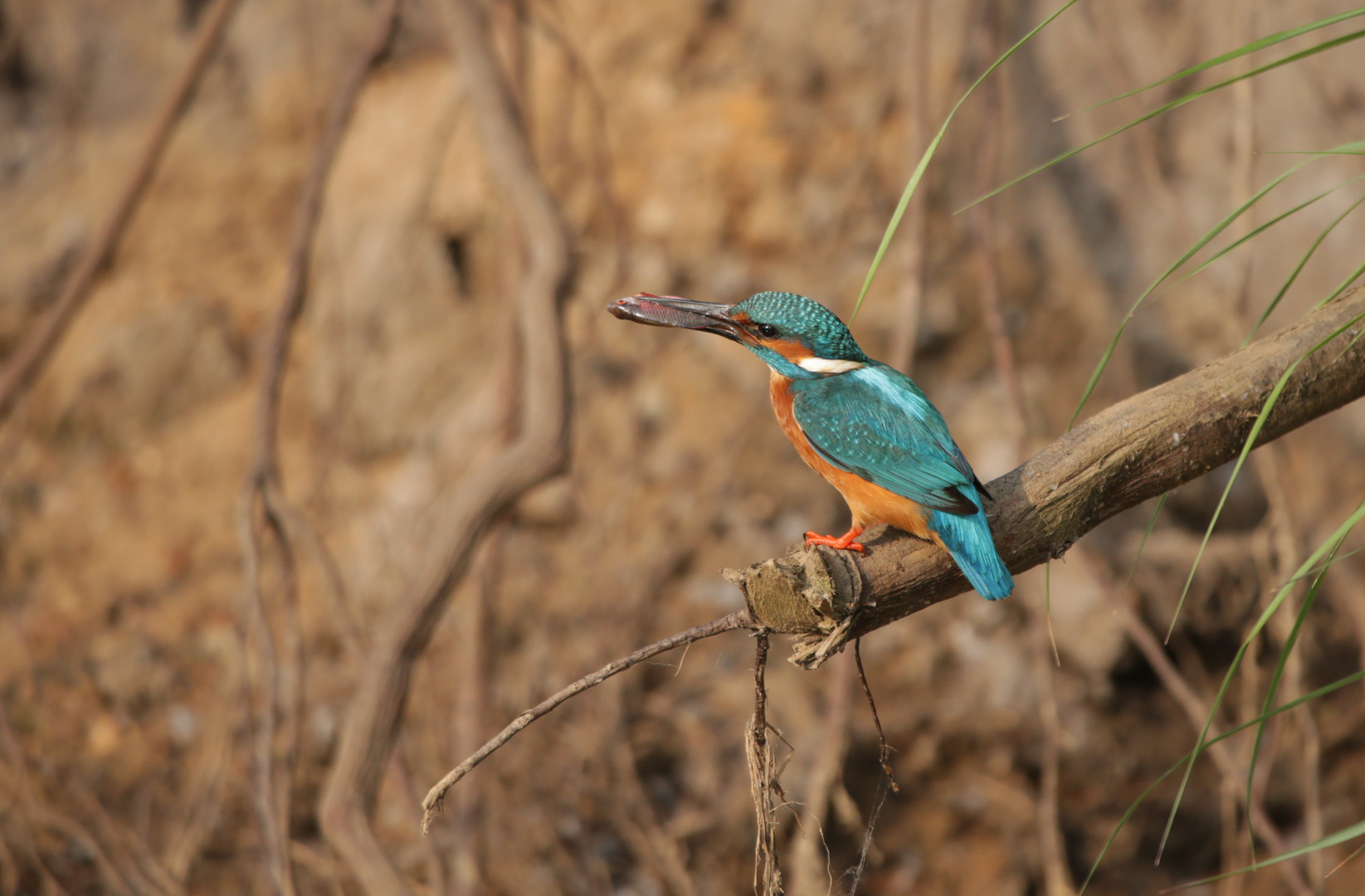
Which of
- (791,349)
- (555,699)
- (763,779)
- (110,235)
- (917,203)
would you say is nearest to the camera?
(555,699)

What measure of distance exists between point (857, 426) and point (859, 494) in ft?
0.41

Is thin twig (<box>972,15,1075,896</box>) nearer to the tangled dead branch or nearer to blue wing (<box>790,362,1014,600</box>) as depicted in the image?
blue wing (<box>790,362,1014,600</box>)

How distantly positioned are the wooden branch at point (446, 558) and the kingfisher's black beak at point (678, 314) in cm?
61

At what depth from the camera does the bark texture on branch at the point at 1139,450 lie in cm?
136

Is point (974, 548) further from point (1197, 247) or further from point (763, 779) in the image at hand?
point (1197, 247)

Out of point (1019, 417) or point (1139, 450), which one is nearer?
point (1139, 450)

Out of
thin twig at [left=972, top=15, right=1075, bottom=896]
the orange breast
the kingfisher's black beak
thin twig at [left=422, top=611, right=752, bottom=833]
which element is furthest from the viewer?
thin twig at [left=972, top=15, right=1075, bottom=896]

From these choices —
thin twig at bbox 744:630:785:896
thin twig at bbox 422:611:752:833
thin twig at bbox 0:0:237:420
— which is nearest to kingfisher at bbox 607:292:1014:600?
thin twig at bbox 744:630:785:896

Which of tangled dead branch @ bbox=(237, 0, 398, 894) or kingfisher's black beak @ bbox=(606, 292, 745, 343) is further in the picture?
tangled dead branch @ bbox=(237, 0, 398, 894)

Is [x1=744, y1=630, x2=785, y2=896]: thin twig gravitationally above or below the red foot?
below

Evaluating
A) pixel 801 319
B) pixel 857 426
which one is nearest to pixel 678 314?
pixel 801 319

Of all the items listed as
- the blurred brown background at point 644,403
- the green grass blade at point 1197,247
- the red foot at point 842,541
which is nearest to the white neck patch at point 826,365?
the red foot at point 842,541

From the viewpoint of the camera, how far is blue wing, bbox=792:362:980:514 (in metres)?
1.60

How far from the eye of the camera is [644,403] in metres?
5.02
